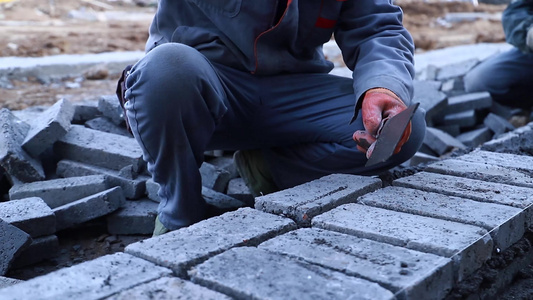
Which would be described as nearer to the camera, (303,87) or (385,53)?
(385,53)

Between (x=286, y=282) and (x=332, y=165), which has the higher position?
(x=286, y=282)

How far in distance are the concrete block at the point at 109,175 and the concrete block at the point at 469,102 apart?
288 cm

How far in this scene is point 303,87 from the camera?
3.00m

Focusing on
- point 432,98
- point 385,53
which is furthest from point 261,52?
A: point 432,98

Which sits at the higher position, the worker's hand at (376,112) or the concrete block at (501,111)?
the worker's hand at (376,112)

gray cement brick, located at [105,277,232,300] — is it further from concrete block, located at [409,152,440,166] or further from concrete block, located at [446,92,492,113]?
concrete block, located at [446,92,492,113]

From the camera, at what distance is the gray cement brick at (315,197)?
2.18 m

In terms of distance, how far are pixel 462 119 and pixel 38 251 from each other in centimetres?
359

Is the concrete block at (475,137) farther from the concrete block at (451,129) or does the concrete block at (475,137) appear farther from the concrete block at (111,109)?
the concrete block at (111,109)

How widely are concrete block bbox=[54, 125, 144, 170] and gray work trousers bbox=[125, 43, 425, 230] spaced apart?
579mm

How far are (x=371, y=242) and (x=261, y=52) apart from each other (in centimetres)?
119

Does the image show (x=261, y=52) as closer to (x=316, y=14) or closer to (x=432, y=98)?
(x=316, y=14)

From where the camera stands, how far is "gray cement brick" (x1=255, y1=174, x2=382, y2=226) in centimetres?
218

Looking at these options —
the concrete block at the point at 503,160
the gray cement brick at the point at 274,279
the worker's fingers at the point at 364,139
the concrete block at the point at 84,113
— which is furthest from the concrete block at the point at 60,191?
the concrete block at the point at 503,160
